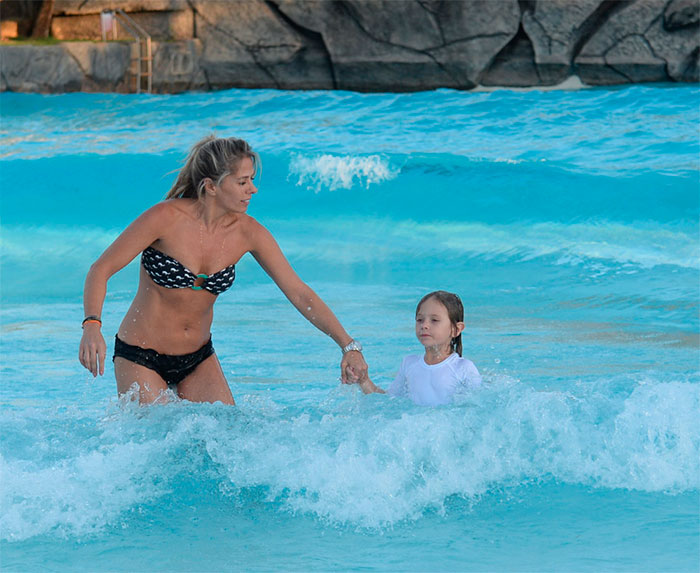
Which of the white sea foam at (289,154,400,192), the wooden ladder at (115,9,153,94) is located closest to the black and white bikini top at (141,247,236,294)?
the white sea foam at (289,154,400,192)

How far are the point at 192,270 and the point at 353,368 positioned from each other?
28.6 inches

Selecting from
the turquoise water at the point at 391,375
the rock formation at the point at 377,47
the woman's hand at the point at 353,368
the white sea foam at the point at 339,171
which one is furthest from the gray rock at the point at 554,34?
the woman's hand at the point at 353,368

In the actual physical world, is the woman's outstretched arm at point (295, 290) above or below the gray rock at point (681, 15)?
below

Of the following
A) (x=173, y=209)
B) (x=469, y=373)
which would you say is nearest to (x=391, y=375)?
(x=469, y=373)

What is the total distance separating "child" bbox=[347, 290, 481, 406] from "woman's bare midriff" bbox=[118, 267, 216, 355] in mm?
715

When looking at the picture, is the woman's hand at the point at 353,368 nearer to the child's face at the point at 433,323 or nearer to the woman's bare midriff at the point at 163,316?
the child's face at the point at 433,323

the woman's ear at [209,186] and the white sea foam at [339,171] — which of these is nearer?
the woman's ear at [209,186]

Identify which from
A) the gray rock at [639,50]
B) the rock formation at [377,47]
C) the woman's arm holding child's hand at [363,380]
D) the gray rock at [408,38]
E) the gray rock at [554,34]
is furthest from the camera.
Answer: the gray rock at [408,38]

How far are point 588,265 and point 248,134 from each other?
7.28 m

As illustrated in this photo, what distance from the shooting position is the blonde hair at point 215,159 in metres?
3.61

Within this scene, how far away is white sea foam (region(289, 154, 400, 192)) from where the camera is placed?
12.1 meters

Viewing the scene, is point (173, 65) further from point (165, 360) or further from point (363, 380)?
point (363, 380)

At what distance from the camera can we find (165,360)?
3920 mm

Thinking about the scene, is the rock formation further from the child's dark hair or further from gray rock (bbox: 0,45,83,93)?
the child's dark hair
